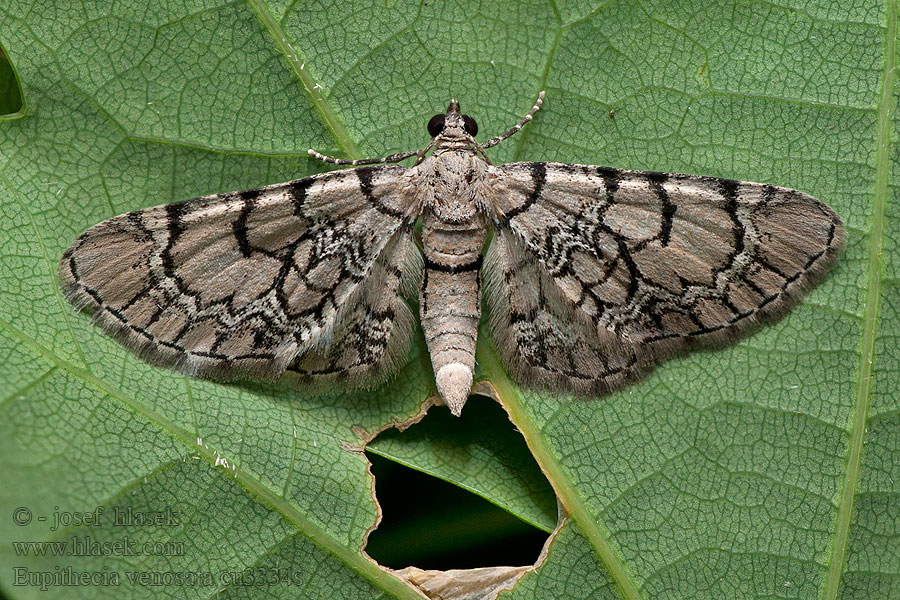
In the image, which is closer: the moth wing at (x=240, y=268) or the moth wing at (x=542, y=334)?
the moth wing at (x=240, y=268)

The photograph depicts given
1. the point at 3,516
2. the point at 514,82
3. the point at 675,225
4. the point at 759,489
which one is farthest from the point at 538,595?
the point at 514,82

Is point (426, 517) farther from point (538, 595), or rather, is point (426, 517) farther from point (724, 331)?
point (724, 331)

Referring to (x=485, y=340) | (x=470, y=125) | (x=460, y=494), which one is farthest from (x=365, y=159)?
(x=460, y=494)

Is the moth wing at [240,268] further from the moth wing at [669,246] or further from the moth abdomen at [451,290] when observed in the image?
the moth wing at [669,246]

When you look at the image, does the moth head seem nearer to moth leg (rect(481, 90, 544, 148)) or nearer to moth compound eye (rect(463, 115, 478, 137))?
moth compound eye (rect(463, 115, 478, 137))

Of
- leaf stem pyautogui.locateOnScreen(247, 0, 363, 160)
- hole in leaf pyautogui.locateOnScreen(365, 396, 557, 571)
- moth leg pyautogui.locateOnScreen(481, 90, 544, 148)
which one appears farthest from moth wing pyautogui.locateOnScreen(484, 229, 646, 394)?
leaf stem pyautogui.locateOnScreen(247, 0, 363, 160)

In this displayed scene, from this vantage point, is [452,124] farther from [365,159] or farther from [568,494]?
[568,494]

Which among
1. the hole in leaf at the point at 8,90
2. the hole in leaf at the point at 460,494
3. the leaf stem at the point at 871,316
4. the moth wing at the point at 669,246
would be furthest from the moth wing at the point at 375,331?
the leaf stem at the point at 871,316
